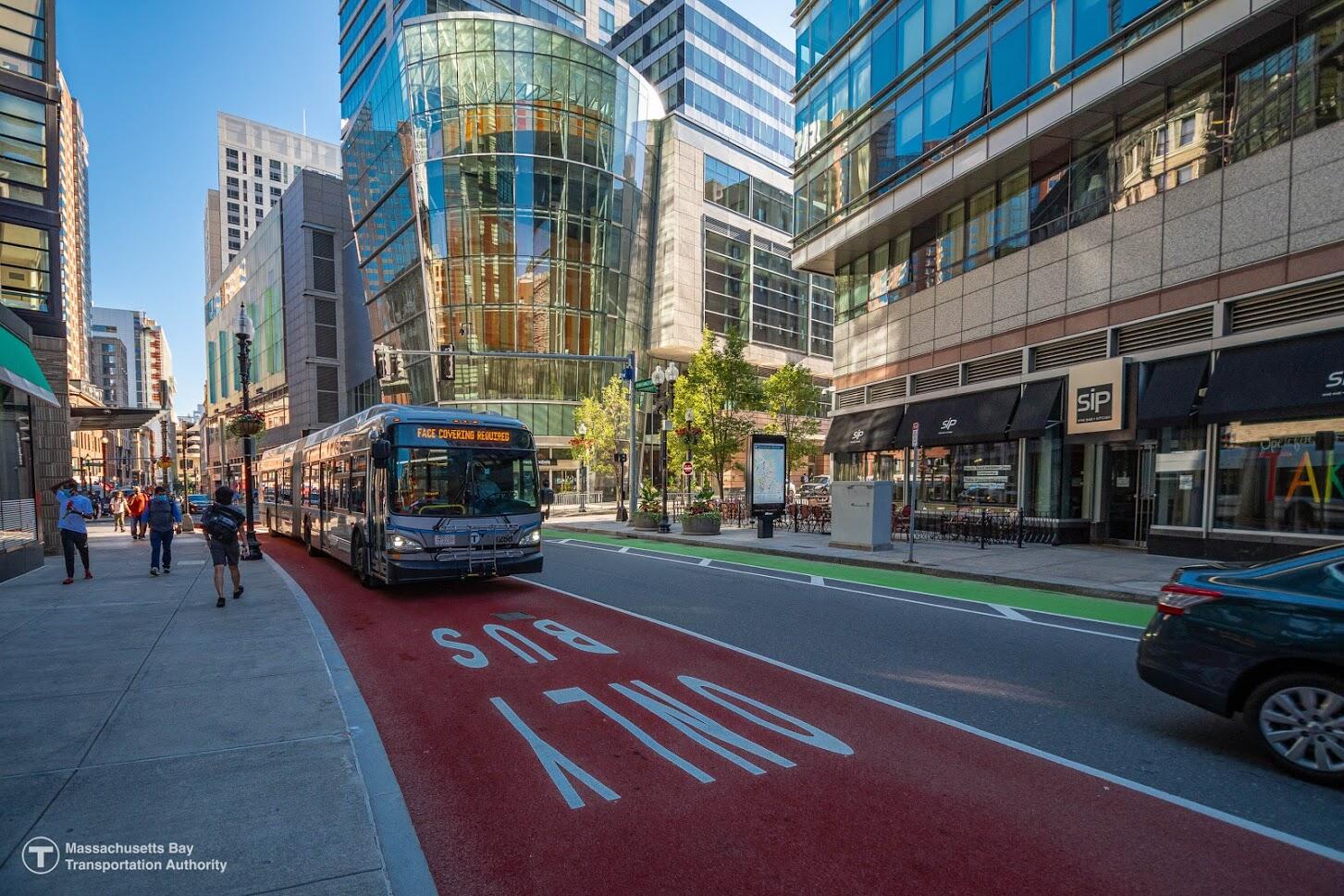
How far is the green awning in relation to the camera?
12039mm

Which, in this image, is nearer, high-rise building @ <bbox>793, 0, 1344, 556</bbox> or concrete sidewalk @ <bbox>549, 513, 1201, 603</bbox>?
concrete sidewalk @ <bbox>549, 513, 1201, 603</bbox>

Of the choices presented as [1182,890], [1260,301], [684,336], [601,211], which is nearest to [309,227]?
[601,211]

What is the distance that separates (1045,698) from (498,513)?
Answer: 808cm

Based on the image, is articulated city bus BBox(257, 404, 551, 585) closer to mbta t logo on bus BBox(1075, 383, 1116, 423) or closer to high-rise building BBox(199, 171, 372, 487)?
mbta t logo on bus BBox(1075, 383, 1116, 423)

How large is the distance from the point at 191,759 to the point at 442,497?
6536 mm

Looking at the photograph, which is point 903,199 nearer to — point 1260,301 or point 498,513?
point 1260,301

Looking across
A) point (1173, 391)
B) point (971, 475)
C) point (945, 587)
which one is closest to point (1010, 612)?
point (945, 587)

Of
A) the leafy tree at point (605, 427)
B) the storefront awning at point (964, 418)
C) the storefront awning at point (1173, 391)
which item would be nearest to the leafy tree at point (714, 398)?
the storefront awning at point (964, 418)

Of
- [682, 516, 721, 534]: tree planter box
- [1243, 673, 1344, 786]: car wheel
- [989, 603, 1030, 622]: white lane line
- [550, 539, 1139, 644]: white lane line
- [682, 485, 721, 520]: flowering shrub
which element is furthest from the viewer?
→ [682, 485, 721, 520]: flowering shrub

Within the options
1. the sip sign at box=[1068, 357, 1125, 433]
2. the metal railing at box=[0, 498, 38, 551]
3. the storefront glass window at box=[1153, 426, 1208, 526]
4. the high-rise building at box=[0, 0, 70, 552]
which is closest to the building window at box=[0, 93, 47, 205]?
the high-rise building at box=[0, 0, 70, 552]

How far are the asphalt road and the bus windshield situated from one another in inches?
80.5

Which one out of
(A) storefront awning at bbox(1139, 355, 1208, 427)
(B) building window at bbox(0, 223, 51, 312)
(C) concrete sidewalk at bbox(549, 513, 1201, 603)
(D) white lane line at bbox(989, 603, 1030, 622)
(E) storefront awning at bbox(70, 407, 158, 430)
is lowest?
(C) concrete sidewalk at bbox(549, 513, 1201, 603)

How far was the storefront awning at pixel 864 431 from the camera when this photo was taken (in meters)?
24.3

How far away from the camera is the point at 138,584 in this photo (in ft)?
39.6
